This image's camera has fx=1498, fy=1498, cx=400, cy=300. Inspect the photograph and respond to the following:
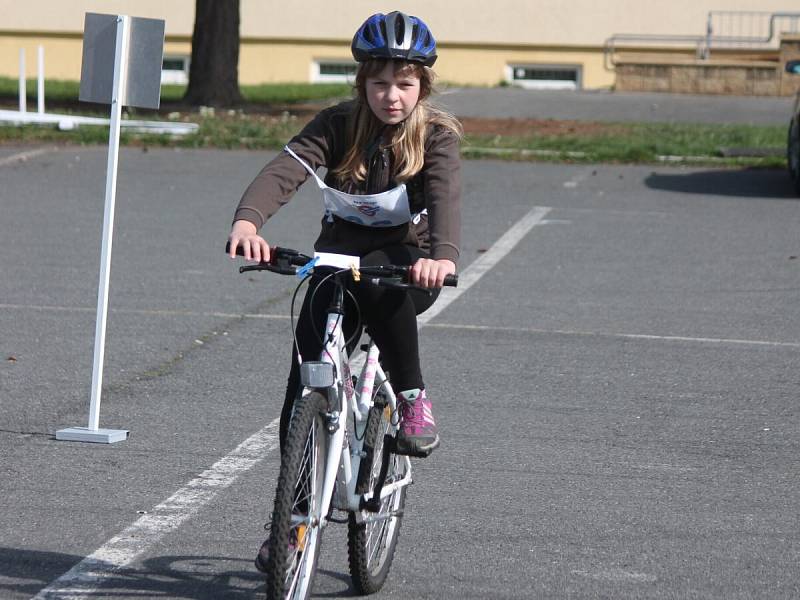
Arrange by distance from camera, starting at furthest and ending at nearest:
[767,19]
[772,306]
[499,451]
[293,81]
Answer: [293,81] < [767,19] < [772,306] < [499,451]

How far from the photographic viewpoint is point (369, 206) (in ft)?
14.2

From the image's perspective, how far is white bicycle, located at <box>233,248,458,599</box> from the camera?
13.1 feet

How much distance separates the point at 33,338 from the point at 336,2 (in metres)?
24.7

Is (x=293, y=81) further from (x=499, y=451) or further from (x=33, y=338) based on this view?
(x=499, y=451)

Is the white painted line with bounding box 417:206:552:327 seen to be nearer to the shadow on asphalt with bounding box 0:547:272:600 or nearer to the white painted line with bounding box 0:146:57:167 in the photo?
the shadow on asphalt with bounding box 0:547:272:600

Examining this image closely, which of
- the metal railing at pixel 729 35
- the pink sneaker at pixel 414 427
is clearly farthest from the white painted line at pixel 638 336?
the metal railing at pixel 729 35

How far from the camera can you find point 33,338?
848 centimetres

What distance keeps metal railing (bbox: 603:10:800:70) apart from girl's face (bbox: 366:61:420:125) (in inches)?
1059

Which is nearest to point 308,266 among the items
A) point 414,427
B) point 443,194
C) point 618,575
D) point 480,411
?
point 443,194

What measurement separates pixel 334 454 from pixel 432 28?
28777 millimetres

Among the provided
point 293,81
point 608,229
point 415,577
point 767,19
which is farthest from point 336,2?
point 415,577

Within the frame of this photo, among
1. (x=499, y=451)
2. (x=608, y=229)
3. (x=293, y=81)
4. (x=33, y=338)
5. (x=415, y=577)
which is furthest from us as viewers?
(x=293, y=81)

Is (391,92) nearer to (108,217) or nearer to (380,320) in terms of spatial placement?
(380,320)

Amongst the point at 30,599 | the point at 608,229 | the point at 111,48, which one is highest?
the point at 111,48
